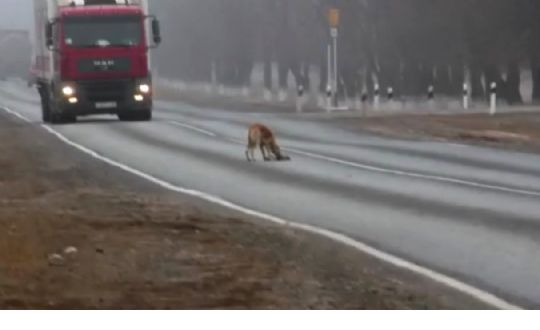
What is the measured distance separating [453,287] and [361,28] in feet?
184

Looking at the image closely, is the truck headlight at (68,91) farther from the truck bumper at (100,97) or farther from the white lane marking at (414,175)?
the white lane marking at (414,175)

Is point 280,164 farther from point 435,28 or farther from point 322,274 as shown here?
point 435,28

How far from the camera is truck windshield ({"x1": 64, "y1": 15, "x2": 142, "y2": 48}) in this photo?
124ft

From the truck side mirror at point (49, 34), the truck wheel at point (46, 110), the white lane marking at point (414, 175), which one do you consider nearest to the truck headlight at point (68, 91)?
the truck side mirror at point (49, 34)

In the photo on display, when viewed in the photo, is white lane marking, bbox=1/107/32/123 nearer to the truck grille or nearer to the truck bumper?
the truck bumper

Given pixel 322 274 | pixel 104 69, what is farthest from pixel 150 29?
pixel 322 274

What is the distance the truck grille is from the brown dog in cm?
1316

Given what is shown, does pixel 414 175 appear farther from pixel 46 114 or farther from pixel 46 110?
pixel 46 114

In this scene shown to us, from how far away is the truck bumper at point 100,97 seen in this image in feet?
127

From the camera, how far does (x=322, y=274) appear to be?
39.3ft

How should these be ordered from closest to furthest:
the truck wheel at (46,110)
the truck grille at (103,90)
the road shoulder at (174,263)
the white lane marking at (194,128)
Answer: the road shoulder at (174,263), the white lane marking at (194,128), the truck grille at (103,90), the truck wheel at (46,110)

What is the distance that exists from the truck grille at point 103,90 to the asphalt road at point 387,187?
1.19 metres

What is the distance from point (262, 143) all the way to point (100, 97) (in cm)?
1407

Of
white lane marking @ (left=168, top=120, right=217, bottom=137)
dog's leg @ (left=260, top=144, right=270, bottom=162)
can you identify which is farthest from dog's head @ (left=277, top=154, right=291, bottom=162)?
white lane marking @ (left=168, top=120, right=217, bottom=137)
